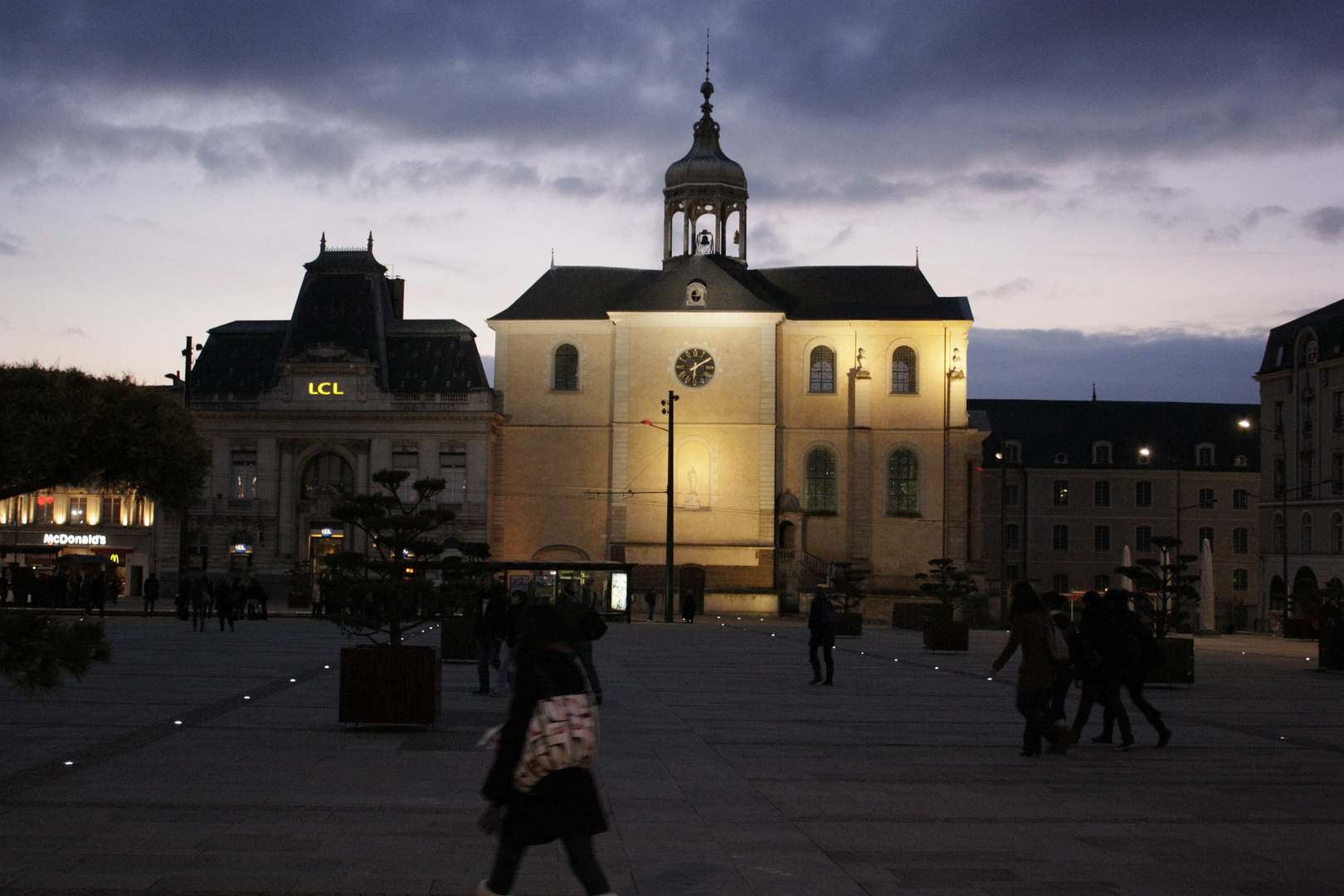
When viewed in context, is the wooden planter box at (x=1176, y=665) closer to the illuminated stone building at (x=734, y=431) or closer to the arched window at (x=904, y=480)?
the illuminated stone building at (x=734, y=431)

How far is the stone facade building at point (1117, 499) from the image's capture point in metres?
88.1

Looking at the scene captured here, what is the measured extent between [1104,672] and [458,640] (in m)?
12.8

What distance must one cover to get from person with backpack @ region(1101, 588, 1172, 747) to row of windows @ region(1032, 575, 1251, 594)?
73543 millimetres

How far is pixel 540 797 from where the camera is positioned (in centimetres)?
678

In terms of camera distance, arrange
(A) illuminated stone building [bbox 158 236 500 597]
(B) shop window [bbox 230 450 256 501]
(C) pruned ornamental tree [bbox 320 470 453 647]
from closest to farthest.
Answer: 1. (C) pruned ornamental tree [bbox 320 470 453 647]
2. (A) illuminated stone building [bbox 158 236 500 597]
3. (B) shop window [bbox 230 450 256 501]

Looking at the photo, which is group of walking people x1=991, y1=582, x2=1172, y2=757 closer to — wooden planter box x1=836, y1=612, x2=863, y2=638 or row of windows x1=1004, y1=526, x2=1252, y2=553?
wooden planter box x1=836, y1=612, x2=863, y2=638

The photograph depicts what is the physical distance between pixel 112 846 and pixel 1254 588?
284 feet

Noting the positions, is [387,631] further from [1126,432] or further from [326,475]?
[1126,432]

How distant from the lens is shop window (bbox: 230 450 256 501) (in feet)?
217

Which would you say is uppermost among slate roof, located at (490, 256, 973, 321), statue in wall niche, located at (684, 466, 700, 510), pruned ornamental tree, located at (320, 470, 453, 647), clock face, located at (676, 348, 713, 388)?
slate roof, located at (490, 256, 973, 321)

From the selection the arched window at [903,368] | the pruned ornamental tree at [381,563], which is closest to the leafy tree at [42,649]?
the pruned ornamental tree at [381,563]

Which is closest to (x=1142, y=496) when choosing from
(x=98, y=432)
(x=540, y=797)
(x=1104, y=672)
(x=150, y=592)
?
(x=150, y=592)

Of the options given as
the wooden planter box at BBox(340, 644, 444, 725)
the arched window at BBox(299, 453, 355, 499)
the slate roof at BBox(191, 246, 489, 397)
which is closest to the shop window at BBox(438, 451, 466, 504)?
the slate roof at BBox(191, 246, 489, 397)

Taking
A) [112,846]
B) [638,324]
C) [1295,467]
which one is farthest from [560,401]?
[112,846]
